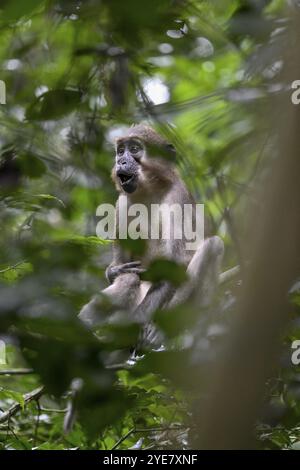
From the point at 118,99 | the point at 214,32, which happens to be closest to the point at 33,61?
the point at 118,99

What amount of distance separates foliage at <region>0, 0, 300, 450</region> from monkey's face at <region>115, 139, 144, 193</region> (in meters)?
0.48

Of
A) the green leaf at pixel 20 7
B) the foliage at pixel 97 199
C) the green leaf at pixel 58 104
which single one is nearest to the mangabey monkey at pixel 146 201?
the foliage at pixel 97 199

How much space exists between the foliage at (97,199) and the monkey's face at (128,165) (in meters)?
0.48

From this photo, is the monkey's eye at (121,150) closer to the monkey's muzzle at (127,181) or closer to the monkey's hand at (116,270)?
the monkey's muzzle at (127,181)

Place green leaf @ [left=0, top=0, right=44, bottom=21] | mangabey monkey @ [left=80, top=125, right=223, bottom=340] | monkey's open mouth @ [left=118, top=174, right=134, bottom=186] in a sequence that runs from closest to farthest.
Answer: green leaf @ [left=0, top=0, right=44, bottom=21] → mangabey monkey @ [left=80, top=125, right=223, bottom=340] → monkey's open mouth @ [left=118, top=174, right=134, bottom=186]

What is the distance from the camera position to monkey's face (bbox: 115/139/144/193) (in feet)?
19.6

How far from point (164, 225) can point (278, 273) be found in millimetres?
5011

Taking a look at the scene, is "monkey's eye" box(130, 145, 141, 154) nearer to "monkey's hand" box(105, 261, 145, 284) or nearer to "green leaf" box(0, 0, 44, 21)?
"monkey's hand" box(105, 261, 145, 284)

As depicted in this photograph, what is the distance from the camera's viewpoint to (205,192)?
2039mm

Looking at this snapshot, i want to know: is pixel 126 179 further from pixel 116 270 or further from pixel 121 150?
pixel 116 270

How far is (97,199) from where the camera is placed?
223 inches

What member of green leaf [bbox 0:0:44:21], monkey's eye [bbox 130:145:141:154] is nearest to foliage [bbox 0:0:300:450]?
green leaf [bbox 0:0:44:21]

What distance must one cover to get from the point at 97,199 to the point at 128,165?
1.59ft

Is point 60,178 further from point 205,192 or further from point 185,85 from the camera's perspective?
point 185,85
